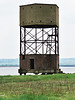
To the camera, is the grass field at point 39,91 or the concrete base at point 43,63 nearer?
the grass field at point 39,91

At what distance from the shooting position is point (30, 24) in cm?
5112

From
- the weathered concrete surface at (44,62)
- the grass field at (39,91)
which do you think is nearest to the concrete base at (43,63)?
the weathered concrete surface at (44,62)

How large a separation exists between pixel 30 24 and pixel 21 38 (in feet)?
8.90

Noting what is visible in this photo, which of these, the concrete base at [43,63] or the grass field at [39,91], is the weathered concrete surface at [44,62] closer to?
the concrete base at [43,63]

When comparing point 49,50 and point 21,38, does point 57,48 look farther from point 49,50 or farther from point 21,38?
point 21,38

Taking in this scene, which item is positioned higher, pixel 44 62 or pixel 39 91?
Result: pixel 44 62

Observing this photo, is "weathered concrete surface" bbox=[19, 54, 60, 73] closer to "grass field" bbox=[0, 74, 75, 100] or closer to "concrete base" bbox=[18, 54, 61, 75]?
"concrete base" bbox=[18, 54, 61, 75]

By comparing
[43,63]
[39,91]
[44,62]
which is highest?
[44,62]

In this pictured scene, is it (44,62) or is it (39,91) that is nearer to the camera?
(39,91)

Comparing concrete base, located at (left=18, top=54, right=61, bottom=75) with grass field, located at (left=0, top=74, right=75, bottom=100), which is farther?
concrete base, located at (left=18, top=54, right=61, bottom=75)

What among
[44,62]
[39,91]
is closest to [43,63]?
[44,62]

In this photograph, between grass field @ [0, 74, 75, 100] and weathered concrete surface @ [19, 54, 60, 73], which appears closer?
grass field @ [0, 74, 75, 100]

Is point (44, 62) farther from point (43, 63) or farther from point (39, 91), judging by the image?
point (39, 91)

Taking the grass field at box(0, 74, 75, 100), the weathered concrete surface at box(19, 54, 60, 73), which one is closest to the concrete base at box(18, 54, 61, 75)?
the weathered concrete surface at box(19, 54, 60, 73)
